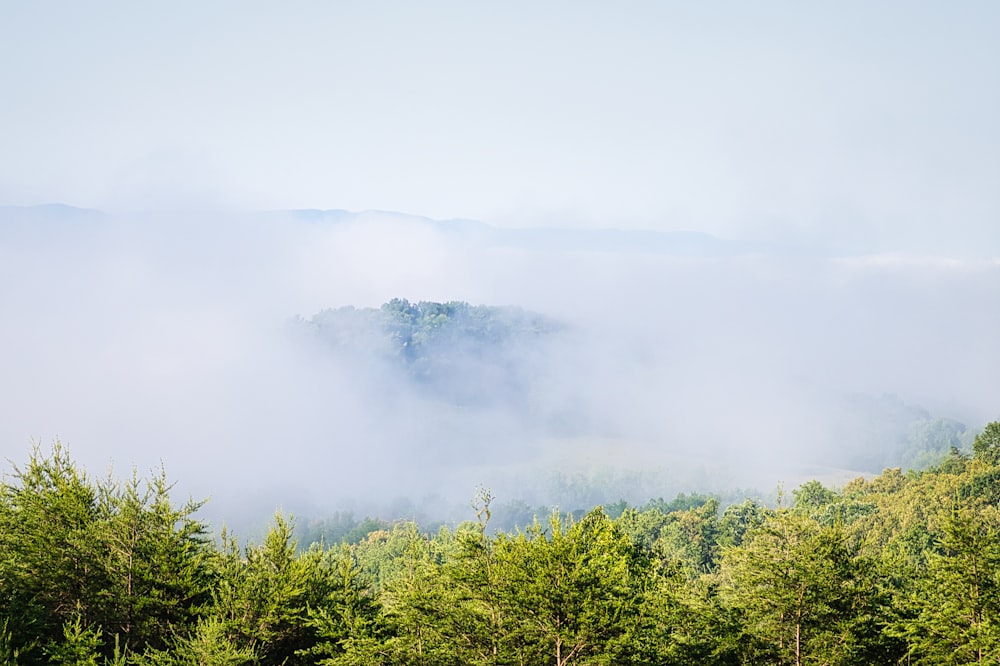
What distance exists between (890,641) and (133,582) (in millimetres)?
25580

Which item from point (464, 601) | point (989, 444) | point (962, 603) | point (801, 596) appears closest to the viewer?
point (962, 603)

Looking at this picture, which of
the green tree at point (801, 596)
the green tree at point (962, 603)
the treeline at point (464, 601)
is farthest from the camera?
the green tree at point (801, 596)

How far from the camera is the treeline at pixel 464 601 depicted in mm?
30484

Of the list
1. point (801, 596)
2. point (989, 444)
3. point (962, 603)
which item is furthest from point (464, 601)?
point (989, 444)

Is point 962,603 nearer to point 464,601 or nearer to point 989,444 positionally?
point 464,601

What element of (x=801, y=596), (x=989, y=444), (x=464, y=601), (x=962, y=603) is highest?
(x=962, y=603)

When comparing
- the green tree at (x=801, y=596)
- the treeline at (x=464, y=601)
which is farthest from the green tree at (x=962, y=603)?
the green tree at (x=801, y=596)

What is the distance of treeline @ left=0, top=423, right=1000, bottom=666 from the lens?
30.5m

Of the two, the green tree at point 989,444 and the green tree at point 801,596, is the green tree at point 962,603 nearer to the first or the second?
the green tree at point 801,596

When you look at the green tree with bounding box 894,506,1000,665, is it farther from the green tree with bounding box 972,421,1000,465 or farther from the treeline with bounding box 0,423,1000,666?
the green tree with bounding box 972,421,1000,465

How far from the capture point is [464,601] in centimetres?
3241

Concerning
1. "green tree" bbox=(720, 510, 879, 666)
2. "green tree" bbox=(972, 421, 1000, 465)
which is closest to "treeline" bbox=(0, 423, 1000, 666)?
"green tree" bbox=(720, 510, 879, 666)

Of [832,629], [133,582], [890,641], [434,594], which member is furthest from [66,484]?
[890,641]

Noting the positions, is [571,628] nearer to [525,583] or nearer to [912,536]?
[525,583]
